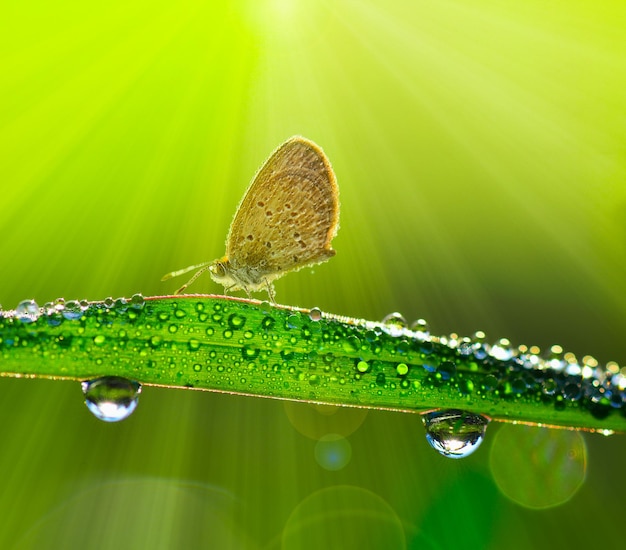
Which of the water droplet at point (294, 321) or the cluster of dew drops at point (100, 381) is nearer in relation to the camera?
the cluster of dew drops at point (100, 381)

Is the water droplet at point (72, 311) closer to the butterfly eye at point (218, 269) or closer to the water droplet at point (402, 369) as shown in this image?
the water droplet at point (402, 369)

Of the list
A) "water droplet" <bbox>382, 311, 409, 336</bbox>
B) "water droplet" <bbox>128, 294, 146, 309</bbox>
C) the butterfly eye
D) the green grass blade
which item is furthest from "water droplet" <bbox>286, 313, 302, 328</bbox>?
the butterfly eye

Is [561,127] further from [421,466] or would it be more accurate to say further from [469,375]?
[469,375]

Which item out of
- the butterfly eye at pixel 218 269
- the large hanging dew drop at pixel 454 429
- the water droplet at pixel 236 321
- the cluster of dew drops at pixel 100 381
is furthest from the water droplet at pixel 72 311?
the butterfly eye at pixel 218 269

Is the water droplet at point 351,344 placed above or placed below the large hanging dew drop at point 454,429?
above

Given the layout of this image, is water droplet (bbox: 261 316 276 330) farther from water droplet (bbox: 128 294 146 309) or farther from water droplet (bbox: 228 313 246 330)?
water droplet (bbox: 128 294 146 309)

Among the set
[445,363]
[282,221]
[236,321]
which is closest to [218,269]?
[282,221]

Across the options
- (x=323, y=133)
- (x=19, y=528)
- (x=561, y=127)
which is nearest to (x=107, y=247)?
(x=19, y=528)
